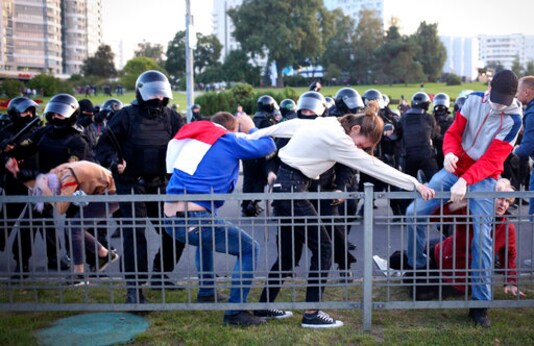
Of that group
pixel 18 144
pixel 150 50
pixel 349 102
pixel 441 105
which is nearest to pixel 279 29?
pixel 150 50

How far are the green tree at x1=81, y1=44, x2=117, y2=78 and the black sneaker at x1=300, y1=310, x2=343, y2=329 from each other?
97.4 m

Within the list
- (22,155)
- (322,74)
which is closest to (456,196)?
(22,155)

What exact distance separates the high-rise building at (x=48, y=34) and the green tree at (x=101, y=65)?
8.18 metres

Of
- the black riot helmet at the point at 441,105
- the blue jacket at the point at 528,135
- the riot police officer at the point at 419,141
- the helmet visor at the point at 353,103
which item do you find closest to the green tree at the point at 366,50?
the black riot helmet at the point at 441,105

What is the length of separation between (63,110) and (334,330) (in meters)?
3.86

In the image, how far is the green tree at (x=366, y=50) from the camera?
268 feet

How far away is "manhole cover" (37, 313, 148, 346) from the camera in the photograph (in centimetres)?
461

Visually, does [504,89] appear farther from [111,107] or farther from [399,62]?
[399,62]

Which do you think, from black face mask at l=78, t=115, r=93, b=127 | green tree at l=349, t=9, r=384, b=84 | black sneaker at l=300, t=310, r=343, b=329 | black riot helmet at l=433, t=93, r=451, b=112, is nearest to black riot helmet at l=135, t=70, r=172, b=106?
black sneaker at l=300, t=310, r=343, b=329

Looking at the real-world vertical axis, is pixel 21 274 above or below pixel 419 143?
below

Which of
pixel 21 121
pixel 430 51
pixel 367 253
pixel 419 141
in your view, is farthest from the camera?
pixel 430 51

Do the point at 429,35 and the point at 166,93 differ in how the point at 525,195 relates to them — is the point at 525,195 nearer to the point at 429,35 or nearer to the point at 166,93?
the point at 166,93

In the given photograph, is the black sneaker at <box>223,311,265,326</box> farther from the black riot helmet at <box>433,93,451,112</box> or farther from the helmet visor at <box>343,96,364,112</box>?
the black riot helmet at <box>433,93,451,112</box>

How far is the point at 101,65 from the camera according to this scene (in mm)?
98438
